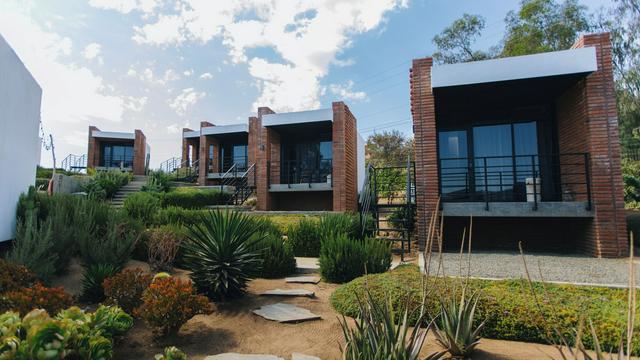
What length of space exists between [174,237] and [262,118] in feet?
27.4

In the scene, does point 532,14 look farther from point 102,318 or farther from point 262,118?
point 102,318

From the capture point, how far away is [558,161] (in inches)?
365

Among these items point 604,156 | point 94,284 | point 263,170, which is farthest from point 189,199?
point 604,156

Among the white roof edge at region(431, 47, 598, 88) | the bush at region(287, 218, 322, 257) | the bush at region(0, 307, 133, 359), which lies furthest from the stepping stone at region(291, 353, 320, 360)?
the white roof edge at region(431, 47, 598, 88)

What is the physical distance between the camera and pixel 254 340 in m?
3.63

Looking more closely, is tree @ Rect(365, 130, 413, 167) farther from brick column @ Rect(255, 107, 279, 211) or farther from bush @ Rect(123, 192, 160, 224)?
bush @ Rect(123, 192, 160, 224)

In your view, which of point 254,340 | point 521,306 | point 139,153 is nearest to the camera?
point 254,340

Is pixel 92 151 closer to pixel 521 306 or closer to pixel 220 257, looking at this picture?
pixel 220 257

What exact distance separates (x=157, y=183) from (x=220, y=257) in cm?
1363

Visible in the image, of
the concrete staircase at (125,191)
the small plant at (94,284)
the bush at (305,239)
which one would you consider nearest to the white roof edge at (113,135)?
the concrete staircase at (125,191)

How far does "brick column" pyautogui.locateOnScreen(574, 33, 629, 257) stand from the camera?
720 cm

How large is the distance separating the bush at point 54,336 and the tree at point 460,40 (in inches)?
1027

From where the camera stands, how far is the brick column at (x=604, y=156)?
720 centimetres

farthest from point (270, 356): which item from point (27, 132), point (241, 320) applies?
point (27, 132)
